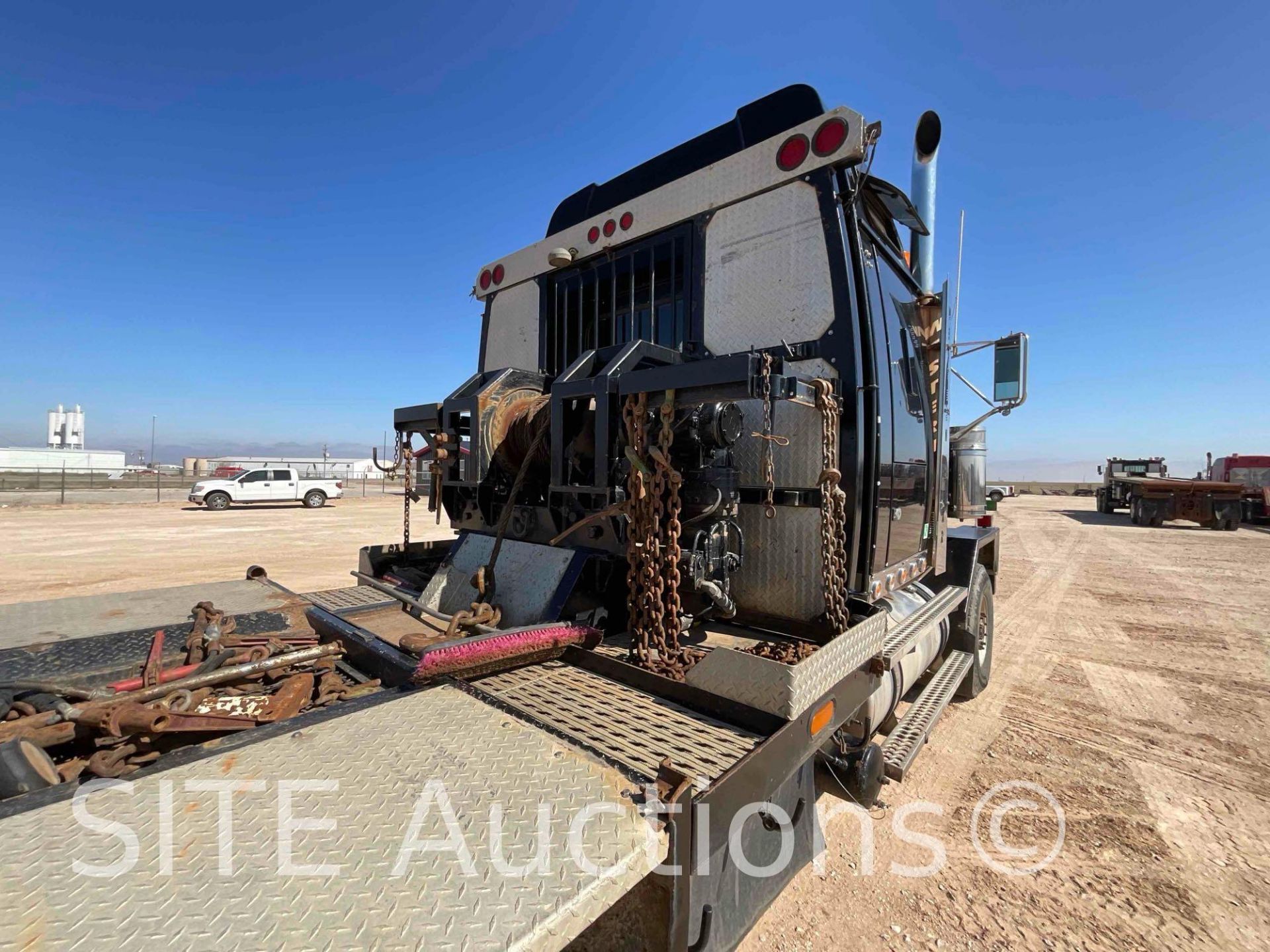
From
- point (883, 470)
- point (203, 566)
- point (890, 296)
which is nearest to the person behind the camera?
point (883, 470)

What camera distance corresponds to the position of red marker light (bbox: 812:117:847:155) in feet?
9.58

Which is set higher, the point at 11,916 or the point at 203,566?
the point at 11,916

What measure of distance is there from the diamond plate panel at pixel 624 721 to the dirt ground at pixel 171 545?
7.17 metres

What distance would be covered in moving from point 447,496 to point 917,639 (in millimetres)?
3367

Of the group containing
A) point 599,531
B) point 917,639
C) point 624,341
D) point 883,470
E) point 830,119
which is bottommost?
point 917,639

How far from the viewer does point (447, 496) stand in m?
4.41

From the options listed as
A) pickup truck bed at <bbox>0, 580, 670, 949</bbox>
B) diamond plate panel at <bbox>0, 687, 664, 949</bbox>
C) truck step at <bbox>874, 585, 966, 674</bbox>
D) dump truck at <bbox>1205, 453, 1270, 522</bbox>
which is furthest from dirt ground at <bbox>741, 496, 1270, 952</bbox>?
dump truck at <bbox>1205, 453, 1270, 522</bbox>

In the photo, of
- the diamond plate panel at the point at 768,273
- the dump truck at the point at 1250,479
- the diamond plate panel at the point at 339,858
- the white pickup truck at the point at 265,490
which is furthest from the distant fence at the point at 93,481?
the dump truck at the point at 1250,479

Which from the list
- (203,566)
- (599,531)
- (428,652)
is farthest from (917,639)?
(203,566)

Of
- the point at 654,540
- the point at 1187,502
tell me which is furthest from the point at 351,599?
the point at 1187,502

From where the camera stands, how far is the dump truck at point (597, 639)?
1179mm

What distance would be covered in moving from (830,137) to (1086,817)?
396 centimetres

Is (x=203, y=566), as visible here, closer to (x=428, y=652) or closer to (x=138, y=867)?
(x=428, y=652)

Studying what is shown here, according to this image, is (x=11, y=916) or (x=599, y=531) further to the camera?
(x=599, y=531)
